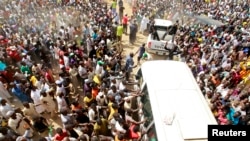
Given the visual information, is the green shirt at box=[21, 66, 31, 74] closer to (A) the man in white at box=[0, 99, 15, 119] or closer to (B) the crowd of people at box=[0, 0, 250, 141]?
(B) the crowd of people at box=[0, 0, 250, 141]

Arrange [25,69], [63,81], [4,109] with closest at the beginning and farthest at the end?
1. [4,109]
2. [63,81]
3. [25,69]

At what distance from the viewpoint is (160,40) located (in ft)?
40.1

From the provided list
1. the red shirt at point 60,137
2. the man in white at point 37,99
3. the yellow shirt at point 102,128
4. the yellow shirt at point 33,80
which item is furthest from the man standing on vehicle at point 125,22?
the red shirt at point 60,137

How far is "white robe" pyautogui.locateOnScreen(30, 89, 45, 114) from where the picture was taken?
7001mm

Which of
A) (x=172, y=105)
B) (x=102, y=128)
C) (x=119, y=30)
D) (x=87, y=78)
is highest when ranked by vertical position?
(x=119, y=30)

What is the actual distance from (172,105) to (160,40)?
295 inches

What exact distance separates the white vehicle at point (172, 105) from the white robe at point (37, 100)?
9.84 ft

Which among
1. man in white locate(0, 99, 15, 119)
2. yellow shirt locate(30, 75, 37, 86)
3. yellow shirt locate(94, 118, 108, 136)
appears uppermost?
yellow shirt locate(30, 75, 37, 86)

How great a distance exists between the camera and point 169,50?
1116cm

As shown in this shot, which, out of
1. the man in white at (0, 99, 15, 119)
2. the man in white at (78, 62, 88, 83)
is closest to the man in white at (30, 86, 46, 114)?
the man in white at (0, 99, 15, 119)

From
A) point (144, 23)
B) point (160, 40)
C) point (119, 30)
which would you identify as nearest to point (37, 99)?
point (119, 30)

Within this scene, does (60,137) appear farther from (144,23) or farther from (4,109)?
(144,23)

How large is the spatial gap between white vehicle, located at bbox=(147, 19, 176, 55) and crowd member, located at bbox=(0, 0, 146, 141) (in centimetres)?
174

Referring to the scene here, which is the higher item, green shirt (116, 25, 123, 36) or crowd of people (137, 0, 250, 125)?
green shirt (116, 25, 123, 36)
